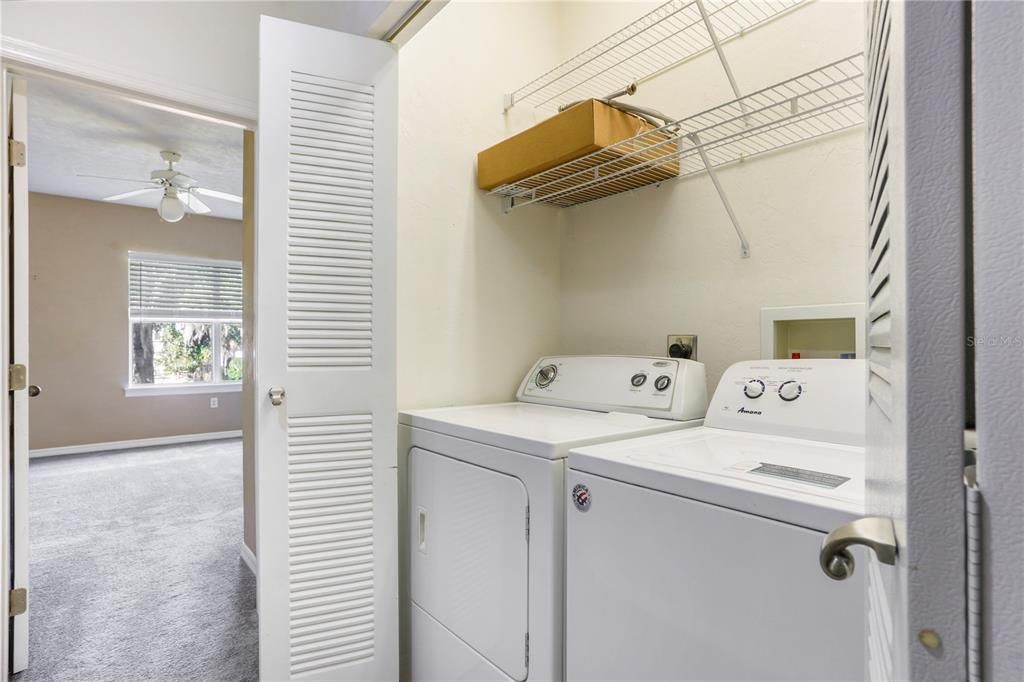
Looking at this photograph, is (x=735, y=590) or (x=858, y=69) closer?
(x=735, y=590)

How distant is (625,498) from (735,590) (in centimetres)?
25

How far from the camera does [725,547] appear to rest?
2.89 feet

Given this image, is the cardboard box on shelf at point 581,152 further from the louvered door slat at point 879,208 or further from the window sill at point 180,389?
the window sill at point 180,389

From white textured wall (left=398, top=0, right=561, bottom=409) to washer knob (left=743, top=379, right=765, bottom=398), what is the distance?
96cm

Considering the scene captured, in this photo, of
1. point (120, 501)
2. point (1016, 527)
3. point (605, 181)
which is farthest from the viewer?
point (120, 501)

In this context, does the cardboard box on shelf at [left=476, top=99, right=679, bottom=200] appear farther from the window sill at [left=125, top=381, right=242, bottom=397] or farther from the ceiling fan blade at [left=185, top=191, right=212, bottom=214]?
the window sill at [left=125, top=381, right=242, bottom=397]

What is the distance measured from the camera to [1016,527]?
286 mm

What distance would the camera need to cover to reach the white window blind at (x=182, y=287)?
536 cm

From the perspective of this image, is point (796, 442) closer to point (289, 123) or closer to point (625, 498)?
point (625, 498)

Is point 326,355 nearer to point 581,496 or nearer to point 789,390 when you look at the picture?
point 581,496

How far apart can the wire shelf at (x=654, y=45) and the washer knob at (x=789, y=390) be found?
976 millimetres

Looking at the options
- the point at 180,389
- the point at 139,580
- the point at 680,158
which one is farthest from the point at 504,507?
the point at 180,389

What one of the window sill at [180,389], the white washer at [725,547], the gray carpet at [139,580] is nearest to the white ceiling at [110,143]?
the window sill at [180,389]

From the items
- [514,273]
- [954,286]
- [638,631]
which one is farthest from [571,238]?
[954,286]
